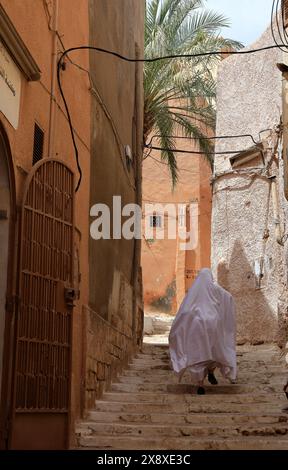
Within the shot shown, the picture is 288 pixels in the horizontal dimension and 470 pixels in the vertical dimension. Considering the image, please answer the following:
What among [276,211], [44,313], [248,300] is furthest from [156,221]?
[44,313]

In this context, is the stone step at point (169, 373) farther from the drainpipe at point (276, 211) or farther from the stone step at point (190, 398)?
the drainpipe at point (276, 211)

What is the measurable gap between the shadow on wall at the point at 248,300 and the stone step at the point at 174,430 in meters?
5.27

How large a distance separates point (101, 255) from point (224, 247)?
5826 millimetres

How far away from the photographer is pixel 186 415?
258 inches

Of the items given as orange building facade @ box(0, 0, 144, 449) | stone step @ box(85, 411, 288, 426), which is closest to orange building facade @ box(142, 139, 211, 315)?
orange building facade @ box(0, 0, 144, 449)

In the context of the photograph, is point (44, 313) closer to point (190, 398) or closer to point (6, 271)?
point (6, 271)

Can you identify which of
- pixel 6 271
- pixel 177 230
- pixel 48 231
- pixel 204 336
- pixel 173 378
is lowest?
pixel 173 378

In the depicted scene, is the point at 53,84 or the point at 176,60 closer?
the point at 53,84

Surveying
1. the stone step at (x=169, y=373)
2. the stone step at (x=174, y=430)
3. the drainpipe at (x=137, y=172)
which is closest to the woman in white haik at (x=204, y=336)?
the stone step at (x=169, y=373)

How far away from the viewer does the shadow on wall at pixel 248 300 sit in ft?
38.2

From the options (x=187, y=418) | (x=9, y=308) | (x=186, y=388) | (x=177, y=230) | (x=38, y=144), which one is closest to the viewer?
(x=9, y=308)

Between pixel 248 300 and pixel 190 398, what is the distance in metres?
5.21

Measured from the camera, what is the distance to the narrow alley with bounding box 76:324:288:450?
5.67m

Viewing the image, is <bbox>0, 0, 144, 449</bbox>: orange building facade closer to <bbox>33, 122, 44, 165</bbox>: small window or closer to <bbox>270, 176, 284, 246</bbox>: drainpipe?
<bbox>33, 122, 44, 165</bbox>: small window
